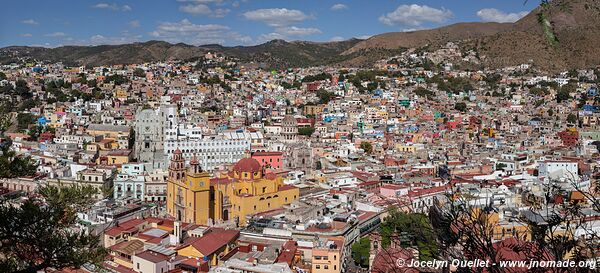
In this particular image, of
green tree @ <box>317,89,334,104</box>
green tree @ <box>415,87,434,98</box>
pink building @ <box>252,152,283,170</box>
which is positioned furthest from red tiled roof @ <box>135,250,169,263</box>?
green tree @ <box>415,87,434,98</box>

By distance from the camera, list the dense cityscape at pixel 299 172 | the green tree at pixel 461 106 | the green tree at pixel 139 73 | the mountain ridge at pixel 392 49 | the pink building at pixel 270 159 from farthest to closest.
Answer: the mountain ridge at pixel 392 49 → the green tree at pixel 139 73 → the green tree at pixel 461 106 → the pink building at pixel 270 159 → the dense cityscape at pixel 299 172

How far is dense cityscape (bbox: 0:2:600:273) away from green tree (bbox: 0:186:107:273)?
0.02 meters

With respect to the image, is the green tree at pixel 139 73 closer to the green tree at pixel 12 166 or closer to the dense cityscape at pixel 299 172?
the dense cityscape at pixel 299 172

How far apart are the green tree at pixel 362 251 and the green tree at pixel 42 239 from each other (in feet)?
30.9

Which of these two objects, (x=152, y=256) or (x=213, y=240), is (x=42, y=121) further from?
(x=152, y=256)

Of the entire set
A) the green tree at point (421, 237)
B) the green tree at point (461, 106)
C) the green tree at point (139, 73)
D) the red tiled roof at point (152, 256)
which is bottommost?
the red tiled roof at point (152, 256)

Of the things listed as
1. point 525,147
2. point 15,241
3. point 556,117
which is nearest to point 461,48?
point 556,117

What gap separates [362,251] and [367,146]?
15693 millimetres

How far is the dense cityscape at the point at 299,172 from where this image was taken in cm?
474

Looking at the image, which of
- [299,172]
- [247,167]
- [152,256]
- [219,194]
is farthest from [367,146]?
[152,256]

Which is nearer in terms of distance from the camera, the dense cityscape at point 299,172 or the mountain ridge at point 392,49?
the dense cityscape at point 299,172

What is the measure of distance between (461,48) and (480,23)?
38.6 meters

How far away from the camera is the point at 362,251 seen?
1436 cm

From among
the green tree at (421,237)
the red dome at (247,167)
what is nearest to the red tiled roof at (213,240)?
the red dome at (247,167)
